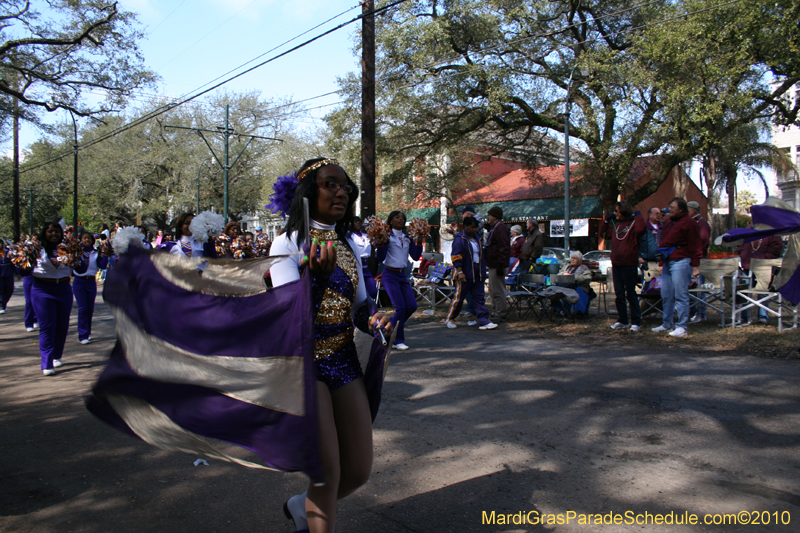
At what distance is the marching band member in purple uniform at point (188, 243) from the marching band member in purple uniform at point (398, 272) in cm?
235

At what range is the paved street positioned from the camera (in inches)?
126

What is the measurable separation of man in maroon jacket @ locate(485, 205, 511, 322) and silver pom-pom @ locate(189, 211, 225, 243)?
5.09 meters

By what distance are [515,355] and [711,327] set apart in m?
3.94

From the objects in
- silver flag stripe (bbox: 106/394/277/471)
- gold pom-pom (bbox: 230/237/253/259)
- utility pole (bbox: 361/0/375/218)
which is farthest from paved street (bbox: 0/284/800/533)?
utility pole (bbox: 361/0/375/218)

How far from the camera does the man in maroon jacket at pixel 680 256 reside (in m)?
8.48

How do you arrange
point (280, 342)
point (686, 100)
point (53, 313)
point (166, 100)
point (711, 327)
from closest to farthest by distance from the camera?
point (280, 342), point (53, 313), point (711, 327), point (686, 100), point (166, 100)

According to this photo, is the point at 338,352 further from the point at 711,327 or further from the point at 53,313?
the point at 711,327

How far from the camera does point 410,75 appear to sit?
2289cm

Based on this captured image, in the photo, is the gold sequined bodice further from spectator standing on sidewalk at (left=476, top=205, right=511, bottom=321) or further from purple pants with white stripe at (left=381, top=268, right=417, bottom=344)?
spectator standing on sidewalk at (left=476, top=205, right=511, bottom=321)

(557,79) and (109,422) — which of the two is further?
(557,79)

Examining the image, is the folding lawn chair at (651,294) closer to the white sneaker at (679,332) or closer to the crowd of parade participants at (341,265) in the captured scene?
the crowd of parade participants at (341,265)

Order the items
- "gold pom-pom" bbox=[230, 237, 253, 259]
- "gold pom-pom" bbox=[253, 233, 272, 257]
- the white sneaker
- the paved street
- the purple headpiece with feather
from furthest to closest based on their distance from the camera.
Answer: the white sneaker < "gold pom-pom" bbox=[253, 233, 272, 257] < "gold pom-pom" bbox=[230, 237, 253, 259] < the paved street < the purple headpiece with feather

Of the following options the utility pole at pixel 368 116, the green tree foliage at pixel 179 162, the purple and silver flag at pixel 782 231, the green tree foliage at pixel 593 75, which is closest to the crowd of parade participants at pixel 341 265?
the purple and silver flag at pixel 782 231

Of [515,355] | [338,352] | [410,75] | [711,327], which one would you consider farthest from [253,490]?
[410,75]
